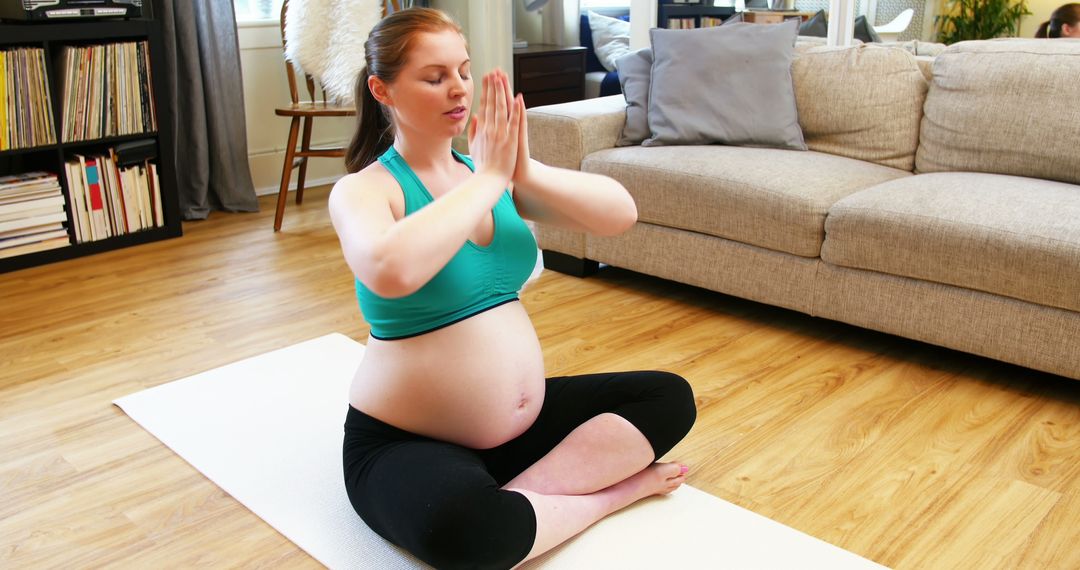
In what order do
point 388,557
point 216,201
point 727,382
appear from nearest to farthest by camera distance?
point 388,557
point 727,382
point 216,201

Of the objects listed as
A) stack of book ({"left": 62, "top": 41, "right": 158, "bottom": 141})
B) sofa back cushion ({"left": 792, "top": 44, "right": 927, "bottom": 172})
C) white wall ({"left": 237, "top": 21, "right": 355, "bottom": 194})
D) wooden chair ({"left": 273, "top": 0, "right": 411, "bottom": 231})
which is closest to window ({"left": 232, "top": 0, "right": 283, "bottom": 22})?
white wall ({"left": 237, "top": 21, "right": 355, "bottom": 194})

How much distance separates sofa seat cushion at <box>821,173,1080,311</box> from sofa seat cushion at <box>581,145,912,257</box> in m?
0.08

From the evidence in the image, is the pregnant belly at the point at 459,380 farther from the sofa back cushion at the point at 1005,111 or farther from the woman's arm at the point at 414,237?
the sofa back cushion at the point at 1005,111

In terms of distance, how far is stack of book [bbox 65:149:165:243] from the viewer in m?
3.32

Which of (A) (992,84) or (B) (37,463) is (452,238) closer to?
(B) (37,463)

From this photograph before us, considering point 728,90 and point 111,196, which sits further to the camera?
point 111,196

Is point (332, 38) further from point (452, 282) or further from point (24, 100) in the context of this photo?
point (452, 282)

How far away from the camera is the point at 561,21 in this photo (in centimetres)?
519

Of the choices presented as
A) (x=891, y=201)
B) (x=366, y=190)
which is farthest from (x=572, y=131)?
(x=366, y=190)

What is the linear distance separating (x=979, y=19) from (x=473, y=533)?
2.72 m

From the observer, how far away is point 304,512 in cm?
173

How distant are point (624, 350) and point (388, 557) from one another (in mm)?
1076

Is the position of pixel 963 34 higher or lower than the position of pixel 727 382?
higher

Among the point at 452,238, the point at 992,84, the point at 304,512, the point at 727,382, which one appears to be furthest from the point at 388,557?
the point at 992,84
